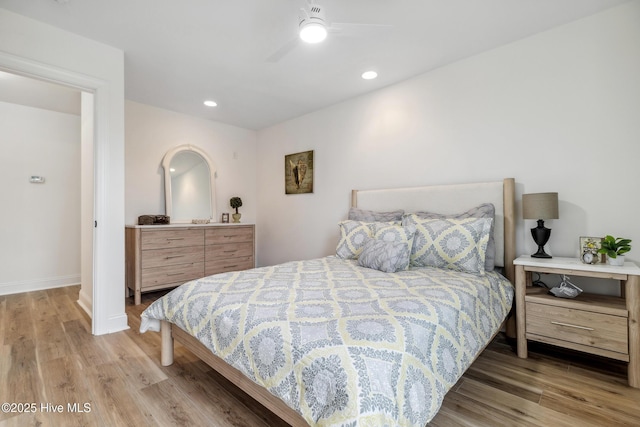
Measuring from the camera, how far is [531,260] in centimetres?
210

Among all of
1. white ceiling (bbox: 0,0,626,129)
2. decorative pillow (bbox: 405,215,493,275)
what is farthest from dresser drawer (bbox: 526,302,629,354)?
white ceiling (bbox: 0,0,626,129)

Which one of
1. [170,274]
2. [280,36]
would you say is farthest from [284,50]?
[170,274]

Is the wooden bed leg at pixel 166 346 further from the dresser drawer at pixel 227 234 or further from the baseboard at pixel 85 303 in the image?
the dresser drawer at pixel 227 234

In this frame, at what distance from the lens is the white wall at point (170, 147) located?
3750mm

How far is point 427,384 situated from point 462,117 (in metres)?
2.47

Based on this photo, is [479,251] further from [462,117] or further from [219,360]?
[219,360]

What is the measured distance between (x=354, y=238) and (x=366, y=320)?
65.2 inches

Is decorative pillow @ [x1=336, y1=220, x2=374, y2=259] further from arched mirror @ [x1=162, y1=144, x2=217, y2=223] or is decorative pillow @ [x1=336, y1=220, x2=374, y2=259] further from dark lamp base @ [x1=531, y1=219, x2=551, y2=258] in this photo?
arched mirror @ [x1=162, y1=144, x2=217, y2=223]

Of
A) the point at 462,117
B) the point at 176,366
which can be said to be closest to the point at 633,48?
the point at 462,117

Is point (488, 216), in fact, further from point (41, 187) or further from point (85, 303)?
point (41, 187)

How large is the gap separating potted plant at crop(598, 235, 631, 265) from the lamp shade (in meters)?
0.31

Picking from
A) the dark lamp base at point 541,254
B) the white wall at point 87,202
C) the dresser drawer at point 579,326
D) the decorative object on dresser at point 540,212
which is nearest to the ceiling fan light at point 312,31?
the decorative object on dresser at point 540,212

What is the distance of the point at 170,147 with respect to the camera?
13.4ft

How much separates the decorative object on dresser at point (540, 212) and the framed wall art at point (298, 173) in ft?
8.44
